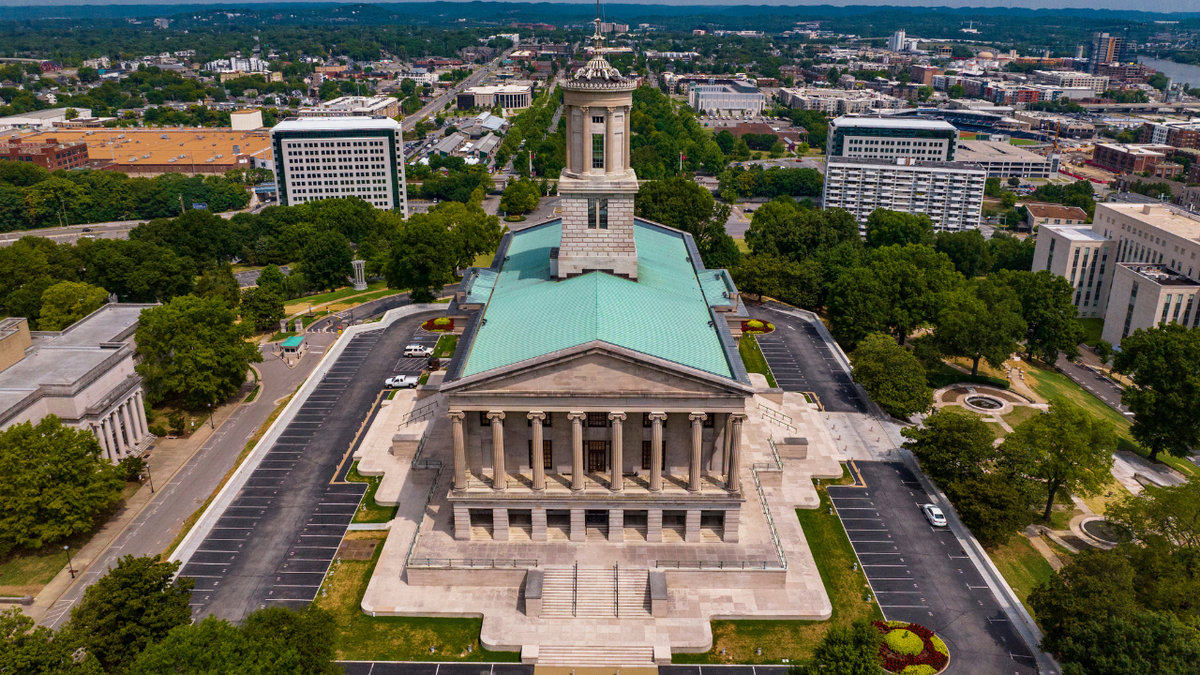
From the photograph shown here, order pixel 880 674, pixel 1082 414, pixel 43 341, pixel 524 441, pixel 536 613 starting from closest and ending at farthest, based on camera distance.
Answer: pixel 880 674 → pixel 536 613 → pixel 524 441 → pixel 1082 414 → pixel 43 341

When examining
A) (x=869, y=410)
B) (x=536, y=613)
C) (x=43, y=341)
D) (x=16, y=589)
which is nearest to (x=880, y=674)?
(x=536, y=613)

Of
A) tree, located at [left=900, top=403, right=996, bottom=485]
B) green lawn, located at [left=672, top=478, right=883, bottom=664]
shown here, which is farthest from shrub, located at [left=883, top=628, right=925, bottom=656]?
tree, located at [left=900, top=403, right=996, bottom=485]

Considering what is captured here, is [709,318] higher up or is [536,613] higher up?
[709,318]

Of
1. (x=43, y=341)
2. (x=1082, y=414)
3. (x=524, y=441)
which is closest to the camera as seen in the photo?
(x=524, y=441)

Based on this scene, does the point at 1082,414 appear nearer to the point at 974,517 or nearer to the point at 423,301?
the point at 974,517

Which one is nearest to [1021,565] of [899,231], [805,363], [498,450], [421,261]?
[805,363]

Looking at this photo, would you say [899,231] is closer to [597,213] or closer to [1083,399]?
[1083,399]

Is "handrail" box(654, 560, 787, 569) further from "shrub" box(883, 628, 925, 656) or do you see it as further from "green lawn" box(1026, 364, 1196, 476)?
"green lawn" box(1026, 364, 1196, 476)
